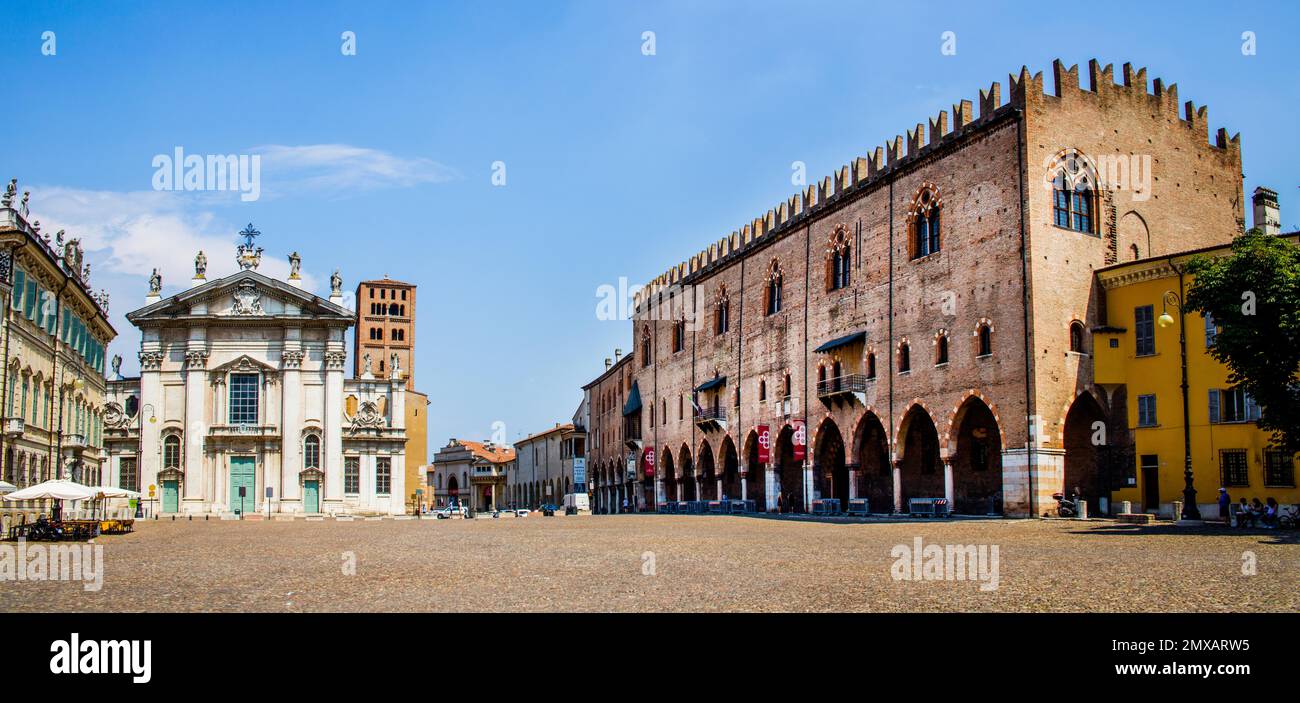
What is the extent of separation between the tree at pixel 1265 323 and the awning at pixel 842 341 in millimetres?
19904

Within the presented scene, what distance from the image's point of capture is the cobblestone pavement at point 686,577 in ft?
35.7

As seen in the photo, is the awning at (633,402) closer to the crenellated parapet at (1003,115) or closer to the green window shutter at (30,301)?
the crenellated parapet at (1003,115)

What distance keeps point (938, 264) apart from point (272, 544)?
81.3 ft

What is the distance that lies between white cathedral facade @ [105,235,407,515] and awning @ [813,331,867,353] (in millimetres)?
28953

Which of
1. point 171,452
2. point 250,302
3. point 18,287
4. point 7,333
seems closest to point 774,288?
point 250,302

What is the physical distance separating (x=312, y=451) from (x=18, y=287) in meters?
26.1

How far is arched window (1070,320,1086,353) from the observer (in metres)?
34.6

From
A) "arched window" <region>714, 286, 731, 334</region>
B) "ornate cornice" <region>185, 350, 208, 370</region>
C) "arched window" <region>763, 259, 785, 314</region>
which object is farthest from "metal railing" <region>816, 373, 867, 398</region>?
"ornate cornice" <region>185, 350, 208, 370</region>

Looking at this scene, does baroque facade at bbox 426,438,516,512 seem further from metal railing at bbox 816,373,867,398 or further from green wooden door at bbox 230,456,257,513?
metal railing at bbox 816,373,867,398

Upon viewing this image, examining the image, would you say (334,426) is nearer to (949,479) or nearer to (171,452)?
(171,452)

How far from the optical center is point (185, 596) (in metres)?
12.1

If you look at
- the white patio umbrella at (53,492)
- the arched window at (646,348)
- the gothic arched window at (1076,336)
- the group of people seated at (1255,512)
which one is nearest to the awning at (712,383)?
the arched window at (646,348)
